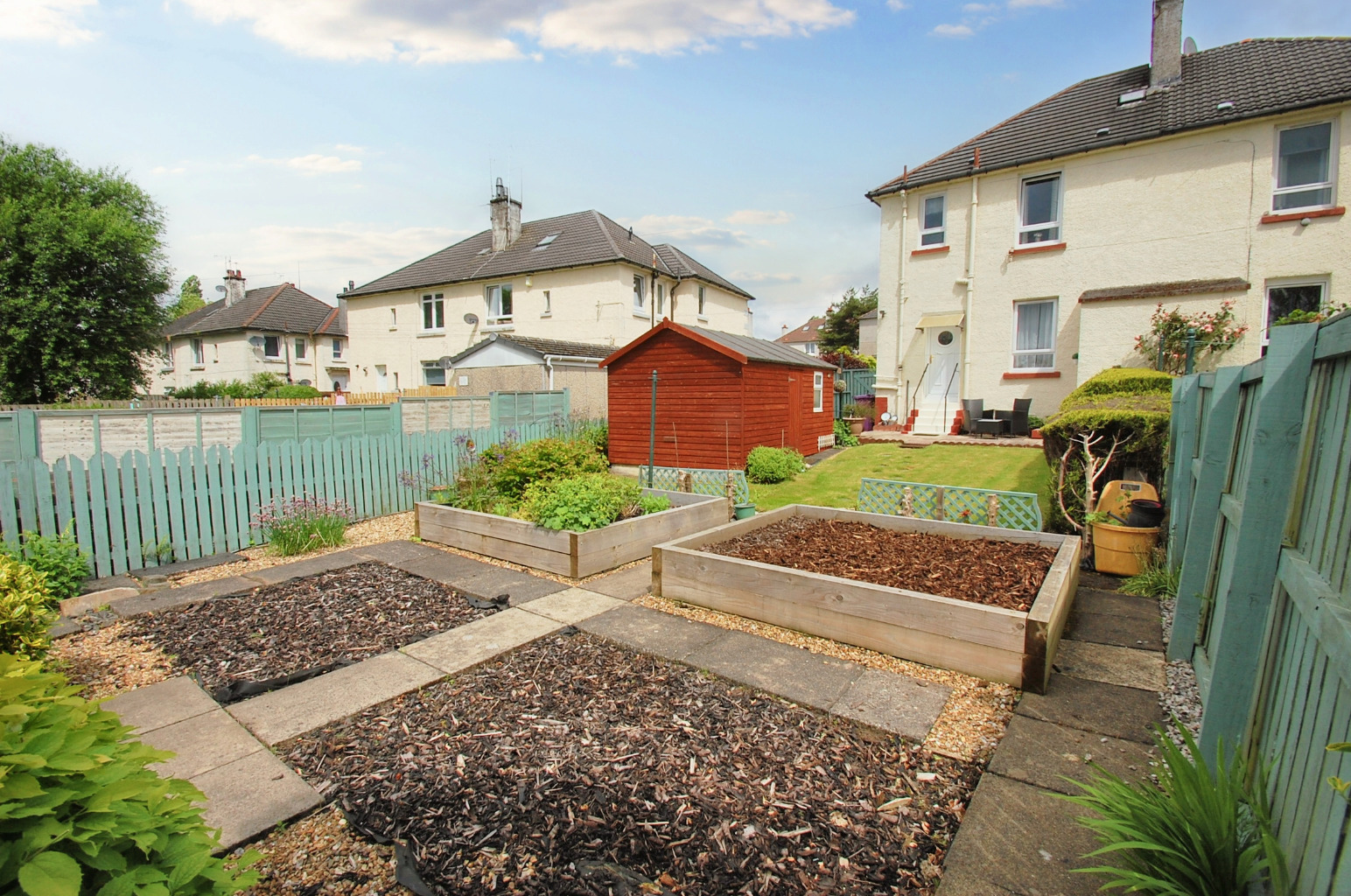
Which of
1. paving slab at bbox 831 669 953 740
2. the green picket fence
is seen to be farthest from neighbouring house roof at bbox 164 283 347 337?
paving slab at bbox 831 669 953 740

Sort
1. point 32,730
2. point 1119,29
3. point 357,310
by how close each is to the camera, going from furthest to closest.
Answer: point 357,310, point 1119,29, point 32,730

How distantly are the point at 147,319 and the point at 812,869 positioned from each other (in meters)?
32.1

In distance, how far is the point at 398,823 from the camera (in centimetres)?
287

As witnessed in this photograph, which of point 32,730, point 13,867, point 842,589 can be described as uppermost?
point 32,730

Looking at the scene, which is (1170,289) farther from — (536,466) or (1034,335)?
(536,466)

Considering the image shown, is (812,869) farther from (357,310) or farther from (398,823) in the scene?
(357,310)

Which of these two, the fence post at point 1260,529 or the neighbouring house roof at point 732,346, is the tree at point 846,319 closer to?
the neighbouring house roof at point 732,346

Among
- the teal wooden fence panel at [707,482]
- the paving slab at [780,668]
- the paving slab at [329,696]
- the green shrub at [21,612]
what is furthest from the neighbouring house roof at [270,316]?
the paving slab at [780,668]

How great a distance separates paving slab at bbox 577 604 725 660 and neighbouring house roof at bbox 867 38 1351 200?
53.3ft

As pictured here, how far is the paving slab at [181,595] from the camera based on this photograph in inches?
228

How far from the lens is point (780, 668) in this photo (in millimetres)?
4527

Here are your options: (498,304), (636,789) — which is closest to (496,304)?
(498,304)

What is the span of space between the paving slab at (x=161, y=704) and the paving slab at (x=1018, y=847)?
4.39 meters

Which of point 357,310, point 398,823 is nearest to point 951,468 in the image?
point 398,823
